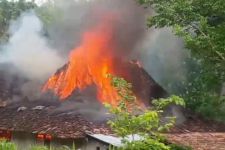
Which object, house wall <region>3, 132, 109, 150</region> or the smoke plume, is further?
the smoke plume

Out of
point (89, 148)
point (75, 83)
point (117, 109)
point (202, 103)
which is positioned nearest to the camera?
point (117, 109)

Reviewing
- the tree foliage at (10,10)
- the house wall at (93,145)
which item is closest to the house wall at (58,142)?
the house wall at (93,145)

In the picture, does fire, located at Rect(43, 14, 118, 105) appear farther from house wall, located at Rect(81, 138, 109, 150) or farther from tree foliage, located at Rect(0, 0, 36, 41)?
tree foliage, located at Rect(0, 0, 36, 41)

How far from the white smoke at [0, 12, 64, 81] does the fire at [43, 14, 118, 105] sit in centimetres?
183

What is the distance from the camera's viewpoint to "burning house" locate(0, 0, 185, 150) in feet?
66.6

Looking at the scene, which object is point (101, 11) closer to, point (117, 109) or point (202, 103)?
point (202, 103)

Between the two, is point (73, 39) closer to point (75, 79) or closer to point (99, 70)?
point (99, 70)

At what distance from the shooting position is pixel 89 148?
Result: 1781cm

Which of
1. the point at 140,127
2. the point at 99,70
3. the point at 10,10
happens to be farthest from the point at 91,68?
the point at 10,10

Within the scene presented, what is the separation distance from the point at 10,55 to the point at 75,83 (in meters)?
8.44

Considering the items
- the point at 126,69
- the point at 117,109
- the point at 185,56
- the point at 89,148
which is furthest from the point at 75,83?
the point at 117,109

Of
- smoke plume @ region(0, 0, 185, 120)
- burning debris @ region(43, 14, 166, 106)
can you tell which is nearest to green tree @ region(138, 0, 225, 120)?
burning debris @ region(43, 14, 166, 106)

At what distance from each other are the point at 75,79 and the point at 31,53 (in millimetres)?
5782

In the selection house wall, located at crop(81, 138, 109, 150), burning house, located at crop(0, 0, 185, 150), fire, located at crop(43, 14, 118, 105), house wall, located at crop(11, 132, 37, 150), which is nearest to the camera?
house wall, located at crop(81, 138, 109, 150)
